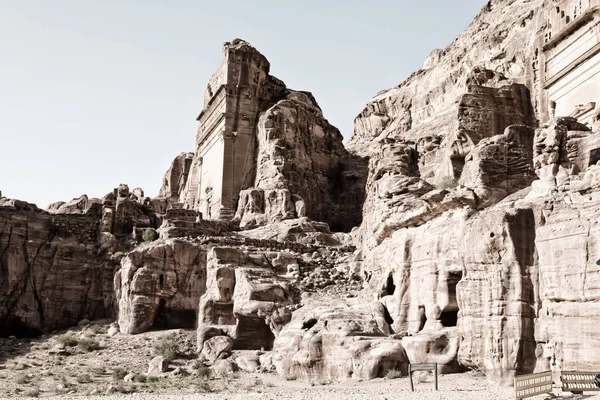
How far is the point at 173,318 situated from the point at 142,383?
9.18m

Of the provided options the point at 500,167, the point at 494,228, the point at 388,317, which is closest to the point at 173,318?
the point at 388,317

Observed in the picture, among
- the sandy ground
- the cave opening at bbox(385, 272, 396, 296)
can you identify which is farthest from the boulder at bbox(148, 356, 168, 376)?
the cave opening at bbox(385, 272, 396, 296)

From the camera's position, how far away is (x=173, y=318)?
32.9 meters

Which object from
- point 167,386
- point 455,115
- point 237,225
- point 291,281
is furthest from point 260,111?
point 167,386

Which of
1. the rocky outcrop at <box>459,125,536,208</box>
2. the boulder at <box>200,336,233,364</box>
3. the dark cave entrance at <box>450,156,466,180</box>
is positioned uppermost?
the dark cave entrance at <box>450,156,466,180</box>

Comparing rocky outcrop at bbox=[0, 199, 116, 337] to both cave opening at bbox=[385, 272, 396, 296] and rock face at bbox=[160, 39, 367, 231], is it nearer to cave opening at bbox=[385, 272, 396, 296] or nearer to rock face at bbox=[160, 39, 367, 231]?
rock face at bbox=[160, 39, 367, 231]

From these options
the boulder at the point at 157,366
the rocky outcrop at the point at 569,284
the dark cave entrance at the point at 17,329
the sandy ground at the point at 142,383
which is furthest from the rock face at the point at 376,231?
the boulder at the point at 157,366

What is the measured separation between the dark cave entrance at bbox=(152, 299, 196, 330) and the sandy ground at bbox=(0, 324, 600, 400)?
1342 millimetres

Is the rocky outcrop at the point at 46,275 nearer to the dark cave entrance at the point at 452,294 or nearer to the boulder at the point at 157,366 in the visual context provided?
the boulder at the point at 157,366

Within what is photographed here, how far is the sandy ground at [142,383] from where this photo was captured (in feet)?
59.7

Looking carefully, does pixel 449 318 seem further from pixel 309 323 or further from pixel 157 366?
pixel 157 366

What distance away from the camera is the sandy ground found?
18.2m

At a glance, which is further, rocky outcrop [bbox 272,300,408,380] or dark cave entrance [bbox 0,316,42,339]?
dark cave entrance [bbox 0,316,42,339]

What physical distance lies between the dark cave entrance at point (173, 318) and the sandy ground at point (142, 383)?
1342mm
